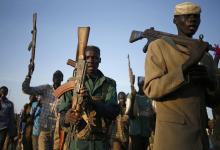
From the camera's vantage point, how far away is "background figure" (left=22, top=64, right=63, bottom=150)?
29.9ft

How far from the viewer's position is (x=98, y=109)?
5059 millimetres

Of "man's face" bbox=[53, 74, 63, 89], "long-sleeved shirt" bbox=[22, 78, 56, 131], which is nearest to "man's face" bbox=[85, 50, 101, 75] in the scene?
"long-sleeved shirt" bbox=[22, 78, 56, 131]

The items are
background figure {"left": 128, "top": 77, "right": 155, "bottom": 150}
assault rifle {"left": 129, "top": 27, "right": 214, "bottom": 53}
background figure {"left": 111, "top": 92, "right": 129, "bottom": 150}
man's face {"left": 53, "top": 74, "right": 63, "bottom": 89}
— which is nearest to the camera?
assault rifle {"left": 129, "top": 27, "right": 214, "bottom": 53}

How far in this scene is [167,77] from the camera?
3102 millimetres

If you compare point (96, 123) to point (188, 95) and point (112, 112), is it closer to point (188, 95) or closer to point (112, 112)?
point (112, 112)

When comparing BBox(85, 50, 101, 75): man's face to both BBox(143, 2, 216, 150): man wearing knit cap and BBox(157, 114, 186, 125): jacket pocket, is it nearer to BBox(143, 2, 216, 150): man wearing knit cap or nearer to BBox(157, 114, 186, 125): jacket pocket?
BBox(143, 2, 216, 150): man wearing knit cap

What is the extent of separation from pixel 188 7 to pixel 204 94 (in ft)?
2.43

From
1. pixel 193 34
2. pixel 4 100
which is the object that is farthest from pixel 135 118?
pixel 193 34

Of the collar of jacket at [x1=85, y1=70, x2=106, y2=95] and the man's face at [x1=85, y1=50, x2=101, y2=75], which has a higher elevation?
the man's face at [x1=85, y1=50, x2=101, y2=75]

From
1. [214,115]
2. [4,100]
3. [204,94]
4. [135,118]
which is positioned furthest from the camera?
[4,100]

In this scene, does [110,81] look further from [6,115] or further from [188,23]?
[6,115]

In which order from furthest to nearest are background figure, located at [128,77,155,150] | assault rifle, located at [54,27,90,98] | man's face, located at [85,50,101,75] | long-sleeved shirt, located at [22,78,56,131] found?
1. background figure, located at [128,77,155,150]
2. long-sleeved shirt, located at [22,78,56,131]
3. man's face, located at [85,50,101,75]
4. assault rifle, located at [54,27,90,98]

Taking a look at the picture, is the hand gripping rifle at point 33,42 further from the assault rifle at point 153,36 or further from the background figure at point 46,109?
the assault rifle at point 153,36

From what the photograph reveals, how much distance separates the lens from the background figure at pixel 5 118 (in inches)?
477
